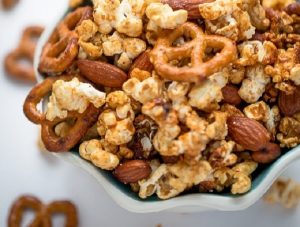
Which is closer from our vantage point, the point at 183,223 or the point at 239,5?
the point at 239,5

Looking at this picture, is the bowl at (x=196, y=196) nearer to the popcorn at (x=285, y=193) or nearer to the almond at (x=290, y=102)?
the almond at (x=290, y=102)

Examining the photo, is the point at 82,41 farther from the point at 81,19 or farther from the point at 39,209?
the point at 39,209

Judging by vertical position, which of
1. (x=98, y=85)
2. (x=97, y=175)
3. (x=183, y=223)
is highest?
(x=98, y=85)

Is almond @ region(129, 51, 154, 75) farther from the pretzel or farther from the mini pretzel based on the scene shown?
the pretzel

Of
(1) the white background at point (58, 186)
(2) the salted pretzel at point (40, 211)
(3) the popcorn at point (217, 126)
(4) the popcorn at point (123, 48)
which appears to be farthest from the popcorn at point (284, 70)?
(2) the salted pretzel at point (40, 211)

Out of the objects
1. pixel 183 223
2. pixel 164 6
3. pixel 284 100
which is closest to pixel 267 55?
pixel 284 100

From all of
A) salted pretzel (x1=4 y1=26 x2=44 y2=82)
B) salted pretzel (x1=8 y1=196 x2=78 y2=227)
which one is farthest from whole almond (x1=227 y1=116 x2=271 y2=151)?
salted pretzel (x1=4 y1=26 x2=44 y2=82)
